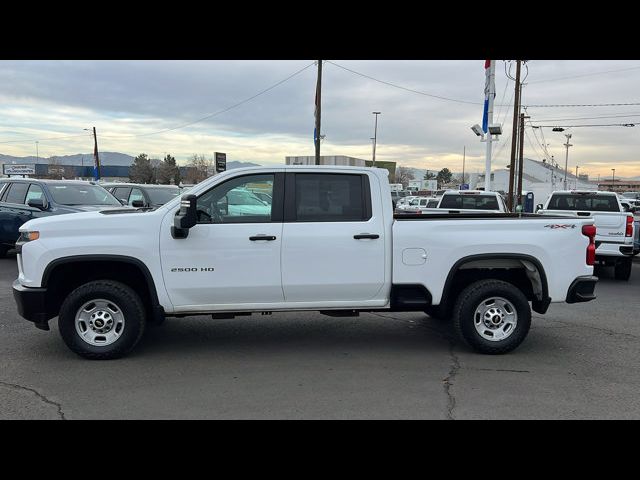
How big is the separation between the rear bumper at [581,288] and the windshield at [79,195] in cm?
974

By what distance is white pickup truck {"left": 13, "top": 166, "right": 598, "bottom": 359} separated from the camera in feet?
17.2

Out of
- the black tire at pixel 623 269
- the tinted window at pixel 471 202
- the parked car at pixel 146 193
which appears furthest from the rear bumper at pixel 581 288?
the parked car at pixel 146 193

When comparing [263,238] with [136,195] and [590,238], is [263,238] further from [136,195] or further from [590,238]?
[136,195]

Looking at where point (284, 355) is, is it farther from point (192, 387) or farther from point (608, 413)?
point (608, 413)

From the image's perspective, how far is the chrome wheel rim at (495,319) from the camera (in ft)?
18.6

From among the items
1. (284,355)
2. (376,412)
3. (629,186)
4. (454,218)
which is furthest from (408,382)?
(629,186)

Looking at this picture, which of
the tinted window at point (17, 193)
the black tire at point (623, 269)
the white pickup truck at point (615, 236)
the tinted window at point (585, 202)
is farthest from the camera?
the tinted window at point (17, 193)

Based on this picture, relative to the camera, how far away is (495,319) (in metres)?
5.69

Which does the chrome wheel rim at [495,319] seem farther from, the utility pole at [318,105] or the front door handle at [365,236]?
the utility pole at [318,105]

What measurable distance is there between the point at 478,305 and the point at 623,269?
7163 millimetres

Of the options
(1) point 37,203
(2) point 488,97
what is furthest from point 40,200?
(2) point 488,97

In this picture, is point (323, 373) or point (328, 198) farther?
point (328, 198)

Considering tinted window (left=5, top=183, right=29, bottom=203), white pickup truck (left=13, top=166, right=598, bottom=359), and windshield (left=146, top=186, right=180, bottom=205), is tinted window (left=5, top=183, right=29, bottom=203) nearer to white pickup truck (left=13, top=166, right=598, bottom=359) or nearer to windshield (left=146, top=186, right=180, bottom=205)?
windshield (left=146, top=186, right=180, bottom=205)

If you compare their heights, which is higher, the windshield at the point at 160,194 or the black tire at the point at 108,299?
the windshield at the point at 160,194
